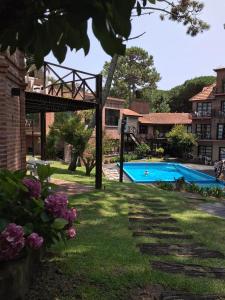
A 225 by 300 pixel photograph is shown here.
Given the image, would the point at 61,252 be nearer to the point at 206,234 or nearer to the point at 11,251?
the point at 11,251

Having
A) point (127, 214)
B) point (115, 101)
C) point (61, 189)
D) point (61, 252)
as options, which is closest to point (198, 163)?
point (115, 101)

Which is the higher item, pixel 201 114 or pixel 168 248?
pixel 201 114

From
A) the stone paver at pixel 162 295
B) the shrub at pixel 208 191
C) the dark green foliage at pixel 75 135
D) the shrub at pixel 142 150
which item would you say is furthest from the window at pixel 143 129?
the stone paver at pixel 162 295

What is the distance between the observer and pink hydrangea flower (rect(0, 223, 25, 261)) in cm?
346

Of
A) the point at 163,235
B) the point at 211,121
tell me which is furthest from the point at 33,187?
the point at 211,121

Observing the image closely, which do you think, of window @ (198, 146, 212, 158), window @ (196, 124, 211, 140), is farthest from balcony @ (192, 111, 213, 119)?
window @ (198, 146, 212, 158)

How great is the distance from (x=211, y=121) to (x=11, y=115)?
3710 centimetres

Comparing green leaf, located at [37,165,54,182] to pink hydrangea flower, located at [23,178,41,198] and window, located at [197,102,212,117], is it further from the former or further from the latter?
window, located at [197,102,212,117]

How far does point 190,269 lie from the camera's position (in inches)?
196

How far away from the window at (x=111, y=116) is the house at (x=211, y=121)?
8689mm

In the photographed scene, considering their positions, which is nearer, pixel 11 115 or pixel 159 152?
pixel 11 115

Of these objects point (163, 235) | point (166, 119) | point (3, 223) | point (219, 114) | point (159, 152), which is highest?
point (219, 114)

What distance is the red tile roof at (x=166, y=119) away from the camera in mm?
49231

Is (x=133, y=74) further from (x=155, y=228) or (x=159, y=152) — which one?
(x=155, y=228)
